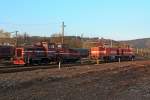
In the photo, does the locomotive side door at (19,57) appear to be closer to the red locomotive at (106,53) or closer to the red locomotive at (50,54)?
the red locomotive at (50,54)

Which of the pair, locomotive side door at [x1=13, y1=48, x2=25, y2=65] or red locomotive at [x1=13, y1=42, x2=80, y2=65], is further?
red locomotive at [x1=13, y1=42, x2=80, y2=65]

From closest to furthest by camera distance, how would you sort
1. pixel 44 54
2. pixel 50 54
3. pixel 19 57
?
pixel 19 57
pixel 44 54
pixel 50 54

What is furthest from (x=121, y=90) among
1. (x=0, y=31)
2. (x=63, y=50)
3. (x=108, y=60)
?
(x=0, y=31)

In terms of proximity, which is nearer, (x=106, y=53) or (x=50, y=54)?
(x=50, y=54)

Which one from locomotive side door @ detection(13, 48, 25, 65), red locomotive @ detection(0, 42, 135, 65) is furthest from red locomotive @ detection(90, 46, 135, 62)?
locomotive side door @ detection(13, 48, 25, 65)

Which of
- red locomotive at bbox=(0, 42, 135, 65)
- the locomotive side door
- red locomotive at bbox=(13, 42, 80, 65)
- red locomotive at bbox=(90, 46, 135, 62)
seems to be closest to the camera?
the locomotive side door

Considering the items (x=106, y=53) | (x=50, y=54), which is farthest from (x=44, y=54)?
(x=106, y=53)

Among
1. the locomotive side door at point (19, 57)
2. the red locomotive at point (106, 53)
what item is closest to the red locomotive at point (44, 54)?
the locomotive side door at point (19, 57)

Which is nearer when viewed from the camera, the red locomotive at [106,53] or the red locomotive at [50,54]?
the red locomotive at [50,54]

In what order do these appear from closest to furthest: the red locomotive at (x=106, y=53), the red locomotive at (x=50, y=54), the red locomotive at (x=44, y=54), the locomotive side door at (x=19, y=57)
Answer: the locomotive side door at (x=19, y=57) < the red locomotive at (x=44, y=54) < the red locomotive at (x=50, y=54) < the red locomotive at (x=106, y=53)

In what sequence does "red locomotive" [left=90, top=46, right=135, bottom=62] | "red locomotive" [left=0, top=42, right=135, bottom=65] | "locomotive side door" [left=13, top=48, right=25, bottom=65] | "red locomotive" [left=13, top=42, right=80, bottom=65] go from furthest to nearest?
"red locomotive" [left=90, top=46, right=135, bottom=62] → "red locomotive" [left=0, top=42, right=135, bottom=65] → "red locomotive" [left=13, top=42, right=80, bottom=65] → "locomotive side door" [left=13, top=48, right=25, bottom=65]

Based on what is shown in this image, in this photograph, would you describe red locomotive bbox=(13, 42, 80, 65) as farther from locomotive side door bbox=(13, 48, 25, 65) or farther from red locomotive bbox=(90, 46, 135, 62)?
red locomotive bbox=(90, 46, 135, 62)

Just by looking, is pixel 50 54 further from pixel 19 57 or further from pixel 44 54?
pixel 19 57

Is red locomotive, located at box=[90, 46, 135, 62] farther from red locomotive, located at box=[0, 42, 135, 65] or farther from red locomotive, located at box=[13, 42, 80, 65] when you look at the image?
red locomotive, located at box=[13, 42, 80, 65]
